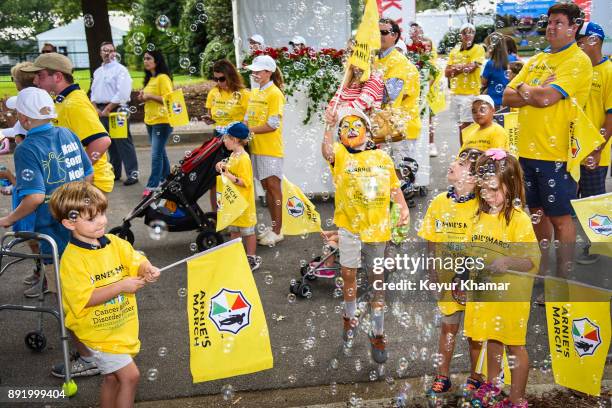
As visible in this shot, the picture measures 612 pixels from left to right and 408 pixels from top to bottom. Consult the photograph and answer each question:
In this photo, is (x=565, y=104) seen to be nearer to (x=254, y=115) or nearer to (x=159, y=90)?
(x=254, y=115)

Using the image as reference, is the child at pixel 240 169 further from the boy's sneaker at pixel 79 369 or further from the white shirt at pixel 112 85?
the white shirt at pixel 112 85

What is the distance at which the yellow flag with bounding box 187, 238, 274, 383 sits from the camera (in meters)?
3.64

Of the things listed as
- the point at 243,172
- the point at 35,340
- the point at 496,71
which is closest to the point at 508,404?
the point at 243,172

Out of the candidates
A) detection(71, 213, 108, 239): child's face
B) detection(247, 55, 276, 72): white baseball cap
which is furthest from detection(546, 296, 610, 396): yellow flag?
detection(247, 55, 276, 72): white baseball cap

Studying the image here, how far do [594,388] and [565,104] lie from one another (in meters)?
2.21

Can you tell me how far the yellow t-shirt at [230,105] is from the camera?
6.94 meters

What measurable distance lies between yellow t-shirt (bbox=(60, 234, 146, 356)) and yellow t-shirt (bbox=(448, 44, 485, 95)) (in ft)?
21.3

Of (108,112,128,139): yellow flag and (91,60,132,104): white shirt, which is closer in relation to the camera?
(91,60,132,104): white shirt

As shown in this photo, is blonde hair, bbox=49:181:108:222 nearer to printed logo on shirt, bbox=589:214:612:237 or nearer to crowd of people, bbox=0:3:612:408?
crowd of people, bbox=0:3:612:408

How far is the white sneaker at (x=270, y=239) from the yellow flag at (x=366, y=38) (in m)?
2.49

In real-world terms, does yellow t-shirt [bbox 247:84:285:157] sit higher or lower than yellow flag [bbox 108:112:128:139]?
higher

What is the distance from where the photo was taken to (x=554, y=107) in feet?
16.2

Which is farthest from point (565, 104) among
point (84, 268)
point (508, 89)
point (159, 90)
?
point (159, 90)

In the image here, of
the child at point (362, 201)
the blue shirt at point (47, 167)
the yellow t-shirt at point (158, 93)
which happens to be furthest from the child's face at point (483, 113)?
the yellow t-shirt at point (158, 93)
